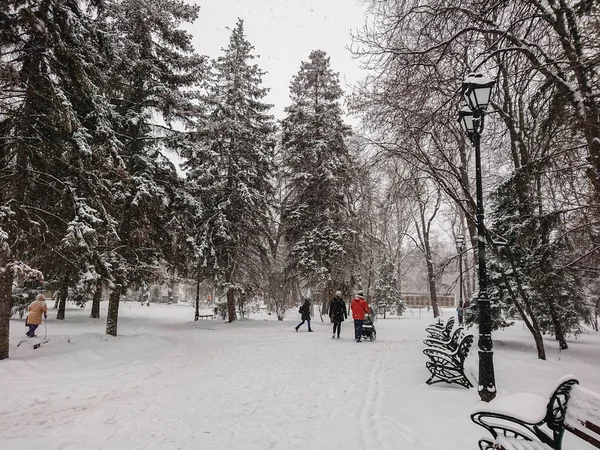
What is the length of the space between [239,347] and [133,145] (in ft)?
28.6

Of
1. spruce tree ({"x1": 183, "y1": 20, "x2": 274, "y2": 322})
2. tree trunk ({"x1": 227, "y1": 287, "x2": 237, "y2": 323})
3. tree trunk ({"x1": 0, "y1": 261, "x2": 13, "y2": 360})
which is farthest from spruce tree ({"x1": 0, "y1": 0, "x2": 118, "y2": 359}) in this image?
tree trunk ({"x1": 227, "y1": 287, "x2": 237, "y2": 323})

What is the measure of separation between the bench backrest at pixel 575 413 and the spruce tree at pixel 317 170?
17.1 meters

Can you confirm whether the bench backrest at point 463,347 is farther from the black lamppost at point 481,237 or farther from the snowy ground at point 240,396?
the black lamppost at point 481,237

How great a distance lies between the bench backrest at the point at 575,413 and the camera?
9.69 ft

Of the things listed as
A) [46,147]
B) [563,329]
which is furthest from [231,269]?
[563,329]

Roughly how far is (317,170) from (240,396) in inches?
655

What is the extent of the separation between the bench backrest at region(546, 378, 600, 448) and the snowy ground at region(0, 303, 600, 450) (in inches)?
51.1

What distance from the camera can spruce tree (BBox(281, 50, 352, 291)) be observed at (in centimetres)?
2095

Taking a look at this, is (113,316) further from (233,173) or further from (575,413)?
(575,413)

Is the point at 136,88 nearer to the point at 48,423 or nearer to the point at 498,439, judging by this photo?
the point at 48,423

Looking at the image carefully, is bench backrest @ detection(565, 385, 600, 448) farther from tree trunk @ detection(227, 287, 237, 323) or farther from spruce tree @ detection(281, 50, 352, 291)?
tree trunk @ detection(227, 287, 237, 323)

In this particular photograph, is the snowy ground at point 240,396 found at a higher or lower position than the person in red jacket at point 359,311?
lower

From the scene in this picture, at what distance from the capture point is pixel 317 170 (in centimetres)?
2200

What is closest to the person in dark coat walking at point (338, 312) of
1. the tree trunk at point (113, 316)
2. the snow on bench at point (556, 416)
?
the tree trunk at point (113, 316)
